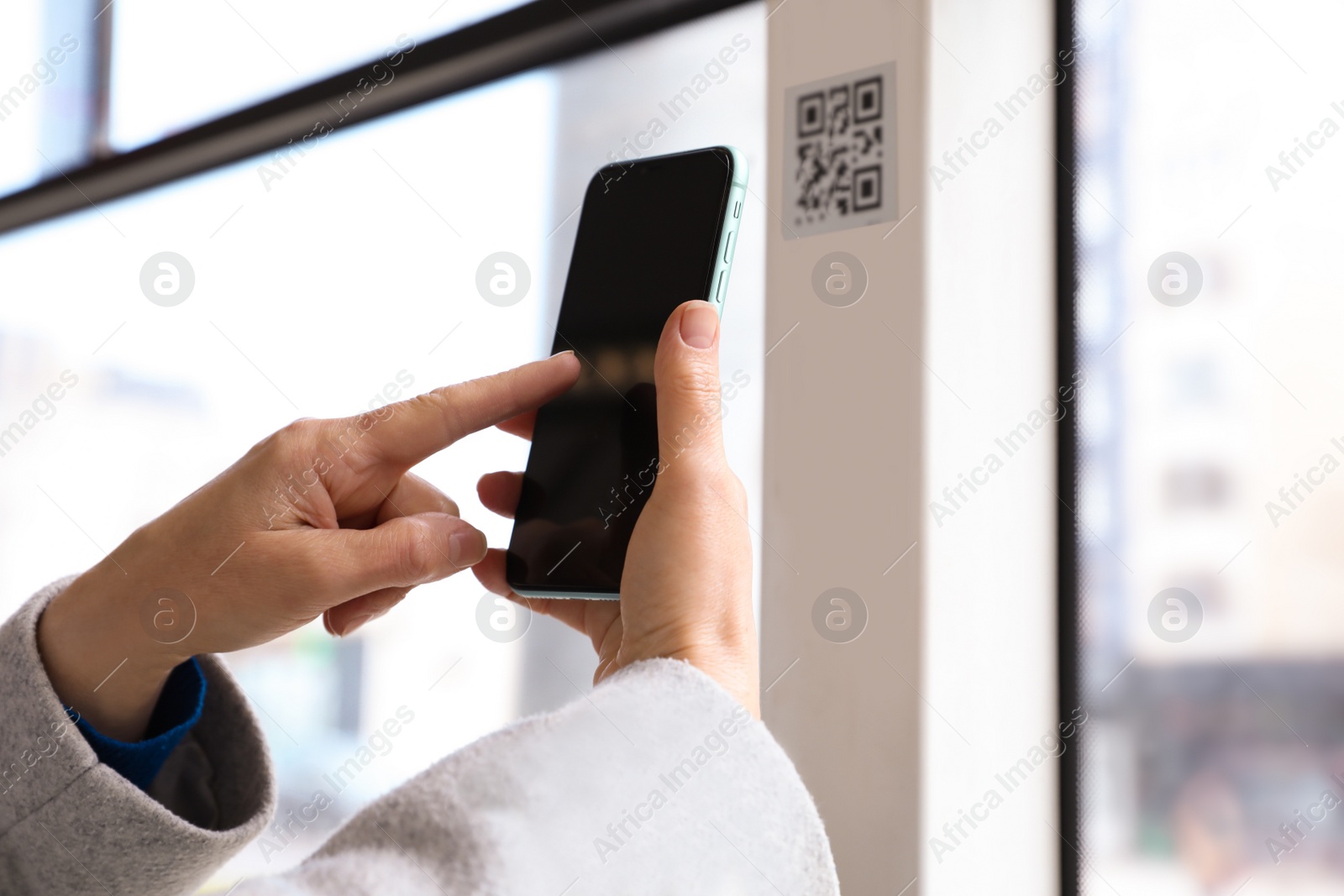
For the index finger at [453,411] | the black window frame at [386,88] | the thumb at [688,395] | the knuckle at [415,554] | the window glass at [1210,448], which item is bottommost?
the window glass at [1210,448]

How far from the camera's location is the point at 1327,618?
0.67m

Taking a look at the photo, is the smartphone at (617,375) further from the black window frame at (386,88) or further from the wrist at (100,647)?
the black window frame at (386,88)

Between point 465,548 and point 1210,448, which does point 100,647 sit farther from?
point 1210,448

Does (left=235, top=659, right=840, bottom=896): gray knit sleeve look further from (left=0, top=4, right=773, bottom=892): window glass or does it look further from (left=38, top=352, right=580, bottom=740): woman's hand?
(left=0, top=4, right=773, bottom=892): window glass

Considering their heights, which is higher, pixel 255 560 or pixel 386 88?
pixel 386 88

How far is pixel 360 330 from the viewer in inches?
49.4

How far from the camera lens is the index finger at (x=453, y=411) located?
1.68 feet

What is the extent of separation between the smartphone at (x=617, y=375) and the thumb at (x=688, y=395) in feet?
0.21

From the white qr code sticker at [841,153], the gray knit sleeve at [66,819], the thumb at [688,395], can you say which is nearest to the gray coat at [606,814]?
the thumb at [688,395]

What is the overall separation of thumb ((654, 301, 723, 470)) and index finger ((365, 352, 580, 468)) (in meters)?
0.09

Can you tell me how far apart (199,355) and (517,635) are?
76 cm

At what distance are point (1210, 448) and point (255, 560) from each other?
2.17 ft

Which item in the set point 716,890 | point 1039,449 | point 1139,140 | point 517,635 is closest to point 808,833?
point 716,890

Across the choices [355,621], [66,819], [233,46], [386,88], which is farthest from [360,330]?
[66,819]
